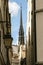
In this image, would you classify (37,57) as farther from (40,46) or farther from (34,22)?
(34,22)

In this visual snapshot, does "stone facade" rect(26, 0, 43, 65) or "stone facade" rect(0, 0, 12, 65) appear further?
"stone facade" rect(0, 0, 12, 65)

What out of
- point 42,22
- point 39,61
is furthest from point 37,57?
point 42,22

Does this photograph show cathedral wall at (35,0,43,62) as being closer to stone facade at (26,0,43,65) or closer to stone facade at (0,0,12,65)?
stone facade at (26,0,43,65)

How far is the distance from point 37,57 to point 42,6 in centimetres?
77

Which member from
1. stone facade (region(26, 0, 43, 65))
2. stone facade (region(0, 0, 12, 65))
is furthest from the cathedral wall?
Result: stone facade (region(0, 0, 12, 65))

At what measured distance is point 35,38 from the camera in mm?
5270

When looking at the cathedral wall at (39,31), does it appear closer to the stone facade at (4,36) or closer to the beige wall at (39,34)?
the beige wall at (39,34)

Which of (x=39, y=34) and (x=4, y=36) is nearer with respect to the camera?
(x=39, y=34)

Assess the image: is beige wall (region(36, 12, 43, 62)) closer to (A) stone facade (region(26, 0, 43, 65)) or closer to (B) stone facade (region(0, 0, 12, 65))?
(A) stone facade (region(26, 0, 43, 65))

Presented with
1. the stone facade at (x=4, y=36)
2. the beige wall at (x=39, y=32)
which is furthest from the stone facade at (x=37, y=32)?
the stone facade at (x=4, y=36)

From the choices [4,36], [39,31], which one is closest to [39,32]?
[39,31]

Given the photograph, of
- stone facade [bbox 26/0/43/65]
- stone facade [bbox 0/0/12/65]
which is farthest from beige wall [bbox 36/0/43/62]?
stone facade [bbox 0/0/12/65]

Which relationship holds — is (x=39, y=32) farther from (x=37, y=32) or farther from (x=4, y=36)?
(x=4, y=36)

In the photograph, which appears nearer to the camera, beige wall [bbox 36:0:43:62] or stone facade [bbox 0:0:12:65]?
beige wall [bbox 36:0:43:62]
